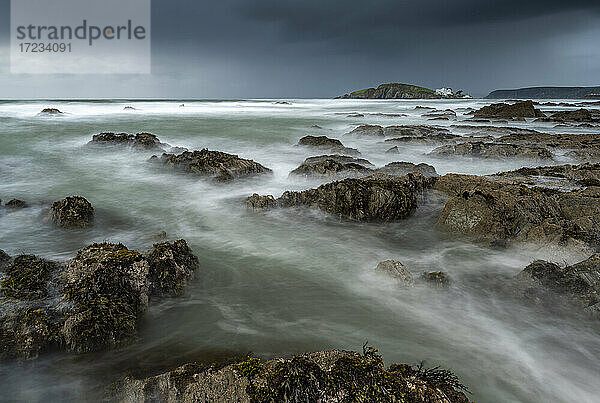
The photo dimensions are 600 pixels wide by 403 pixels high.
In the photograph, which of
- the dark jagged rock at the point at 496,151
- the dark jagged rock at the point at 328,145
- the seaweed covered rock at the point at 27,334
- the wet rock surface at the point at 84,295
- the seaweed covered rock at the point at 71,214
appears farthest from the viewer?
the dark jagged rock at the point at 328,145

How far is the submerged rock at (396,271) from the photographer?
16.6ft

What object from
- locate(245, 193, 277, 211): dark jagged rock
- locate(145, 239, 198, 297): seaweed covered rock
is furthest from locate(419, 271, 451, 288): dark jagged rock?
locate(245, 193, 277, 211): dark jagged rock

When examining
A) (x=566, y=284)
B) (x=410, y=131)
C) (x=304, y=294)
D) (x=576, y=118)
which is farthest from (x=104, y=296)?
(x=576, y=118)

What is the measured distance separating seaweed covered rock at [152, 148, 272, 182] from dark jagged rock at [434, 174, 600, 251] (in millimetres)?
6181

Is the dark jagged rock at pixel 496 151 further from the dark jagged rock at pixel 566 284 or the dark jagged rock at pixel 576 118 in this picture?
the dark jagged rock at pixel 576 118

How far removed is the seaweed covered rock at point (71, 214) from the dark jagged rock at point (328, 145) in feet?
32.7

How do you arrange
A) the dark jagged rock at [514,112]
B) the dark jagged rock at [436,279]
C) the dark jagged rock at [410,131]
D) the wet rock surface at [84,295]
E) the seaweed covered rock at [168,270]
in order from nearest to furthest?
the wet rock surface at [84,295] → the seaweed covered rock at [168,270] → the dark jagged rock at [436,279] → the dark jagged rock at [410,131] → the dark jagged rock at [514,112]

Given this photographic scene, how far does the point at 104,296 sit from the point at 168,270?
0.92 m

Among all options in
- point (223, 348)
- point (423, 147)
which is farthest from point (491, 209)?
point (423, 147)

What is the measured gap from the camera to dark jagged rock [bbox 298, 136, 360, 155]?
14903mm

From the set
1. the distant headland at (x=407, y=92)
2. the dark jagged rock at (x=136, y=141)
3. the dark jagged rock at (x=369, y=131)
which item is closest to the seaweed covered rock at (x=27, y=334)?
the dark jagged rock at (x=136, y=141)

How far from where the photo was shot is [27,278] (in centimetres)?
431

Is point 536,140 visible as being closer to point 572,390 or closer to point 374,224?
point 374,224

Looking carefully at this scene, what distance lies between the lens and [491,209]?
6.51m
